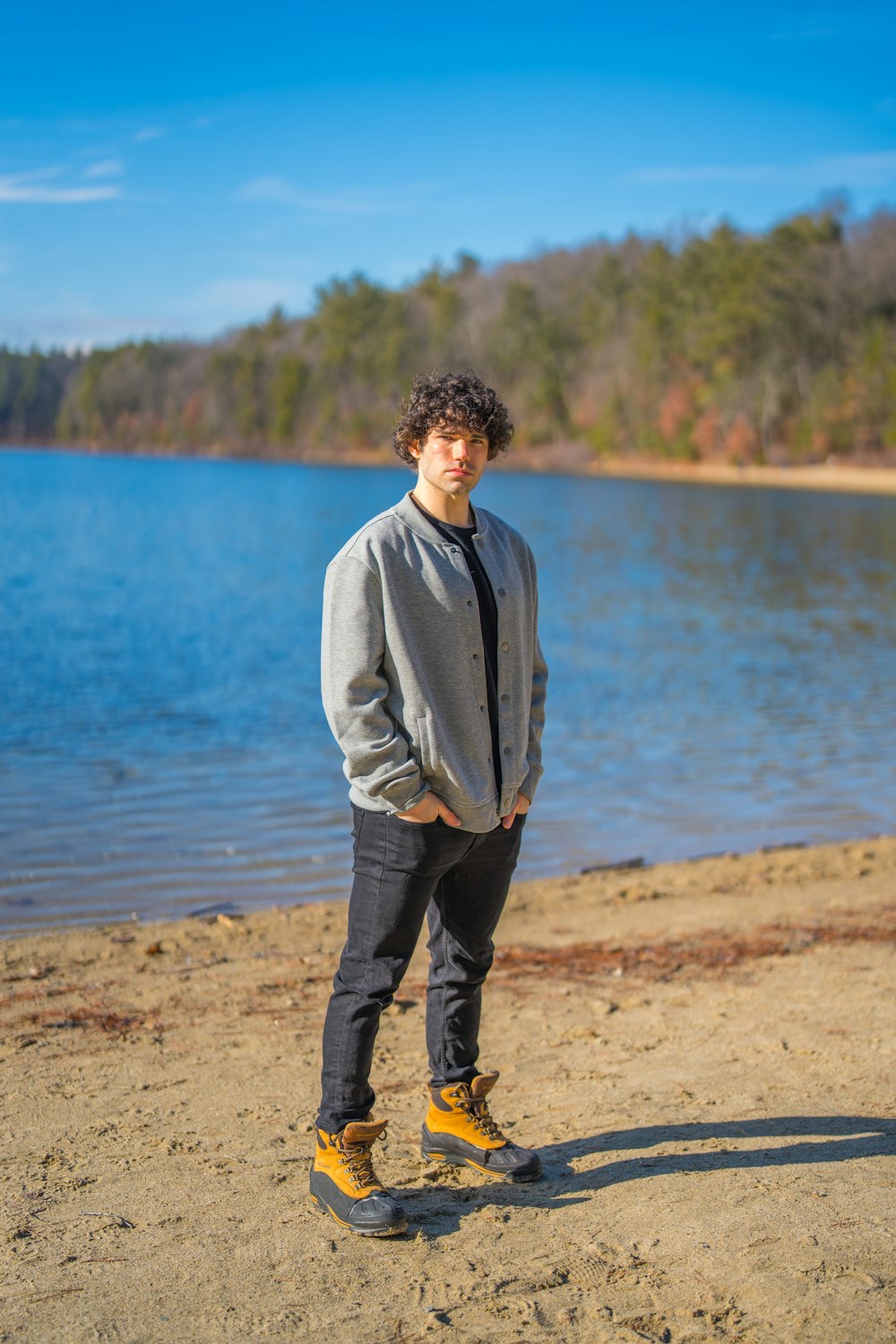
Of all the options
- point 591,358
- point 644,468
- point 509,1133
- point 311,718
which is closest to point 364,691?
point 509,1133


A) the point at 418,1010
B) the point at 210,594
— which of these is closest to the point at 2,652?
the point at 210,594

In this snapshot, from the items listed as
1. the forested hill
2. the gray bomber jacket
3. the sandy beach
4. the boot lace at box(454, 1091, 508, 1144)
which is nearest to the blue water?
the sandy beach

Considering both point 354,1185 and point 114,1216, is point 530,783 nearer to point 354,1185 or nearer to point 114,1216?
point 354,1185

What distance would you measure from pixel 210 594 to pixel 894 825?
18.2m

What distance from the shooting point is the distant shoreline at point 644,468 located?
7525 centimetres

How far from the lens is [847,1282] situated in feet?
9.95

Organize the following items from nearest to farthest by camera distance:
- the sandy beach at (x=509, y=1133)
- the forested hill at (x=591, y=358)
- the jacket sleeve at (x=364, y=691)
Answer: the sandy beach at (x=509, y=1133), the jacket sleeve at (x=364, y=691), the forested hill at (x=591, y=358)

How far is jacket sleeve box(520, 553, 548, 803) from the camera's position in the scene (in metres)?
3.60

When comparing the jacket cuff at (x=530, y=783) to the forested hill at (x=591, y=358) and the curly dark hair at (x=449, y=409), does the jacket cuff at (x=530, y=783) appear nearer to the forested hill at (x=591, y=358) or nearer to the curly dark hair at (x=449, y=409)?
the curly dark hair at (x=449, y=409)

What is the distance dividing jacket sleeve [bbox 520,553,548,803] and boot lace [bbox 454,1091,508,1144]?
2.97ft

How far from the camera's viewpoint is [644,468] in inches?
3826

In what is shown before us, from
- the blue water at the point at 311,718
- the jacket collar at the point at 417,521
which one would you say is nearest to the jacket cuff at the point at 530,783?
the jacket collar at the point at 417,521

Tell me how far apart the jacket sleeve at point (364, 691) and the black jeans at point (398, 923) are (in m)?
0.14

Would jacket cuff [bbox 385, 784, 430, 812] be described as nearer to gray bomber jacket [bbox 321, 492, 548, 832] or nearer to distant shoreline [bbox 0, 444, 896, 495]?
gray bomber jacket [bbox 321, 492, 548, 832]
